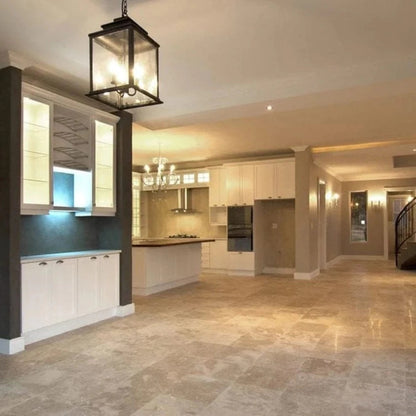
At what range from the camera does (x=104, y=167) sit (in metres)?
5.17

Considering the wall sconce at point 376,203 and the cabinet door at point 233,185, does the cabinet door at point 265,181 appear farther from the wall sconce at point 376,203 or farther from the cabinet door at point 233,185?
the wall sconce at point 376,203

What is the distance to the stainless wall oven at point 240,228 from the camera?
8984 millimetres

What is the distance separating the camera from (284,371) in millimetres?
3330

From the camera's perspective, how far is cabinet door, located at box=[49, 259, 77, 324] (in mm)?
4301

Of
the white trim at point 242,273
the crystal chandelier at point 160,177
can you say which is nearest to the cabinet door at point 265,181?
the white trim at point 242,273

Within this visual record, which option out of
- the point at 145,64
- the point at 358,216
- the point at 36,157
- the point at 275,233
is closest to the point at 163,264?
the point at 275,233

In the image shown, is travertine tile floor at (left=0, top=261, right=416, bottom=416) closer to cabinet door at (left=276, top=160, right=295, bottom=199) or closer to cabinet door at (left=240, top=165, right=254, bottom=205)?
cabinet door at (left=276, top=160, right=295, bottom=199)

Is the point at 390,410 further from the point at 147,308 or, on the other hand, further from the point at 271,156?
the point at 271,156

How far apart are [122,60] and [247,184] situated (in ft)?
22.7

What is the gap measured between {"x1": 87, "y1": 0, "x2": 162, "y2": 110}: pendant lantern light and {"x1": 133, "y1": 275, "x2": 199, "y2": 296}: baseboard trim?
480cm

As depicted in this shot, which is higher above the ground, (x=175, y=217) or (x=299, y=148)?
(x=299, y=148)

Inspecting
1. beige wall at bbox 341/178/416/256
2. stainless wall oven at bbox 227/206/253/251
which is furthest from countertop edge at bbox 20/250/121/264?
beige wall at bbox 341/178/416/256

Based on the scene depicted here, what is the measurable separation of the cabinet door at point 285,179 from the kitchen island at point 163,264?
87.4 inches

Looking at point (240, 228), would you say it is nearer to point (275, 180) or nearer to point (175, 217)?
point (275, 180)
